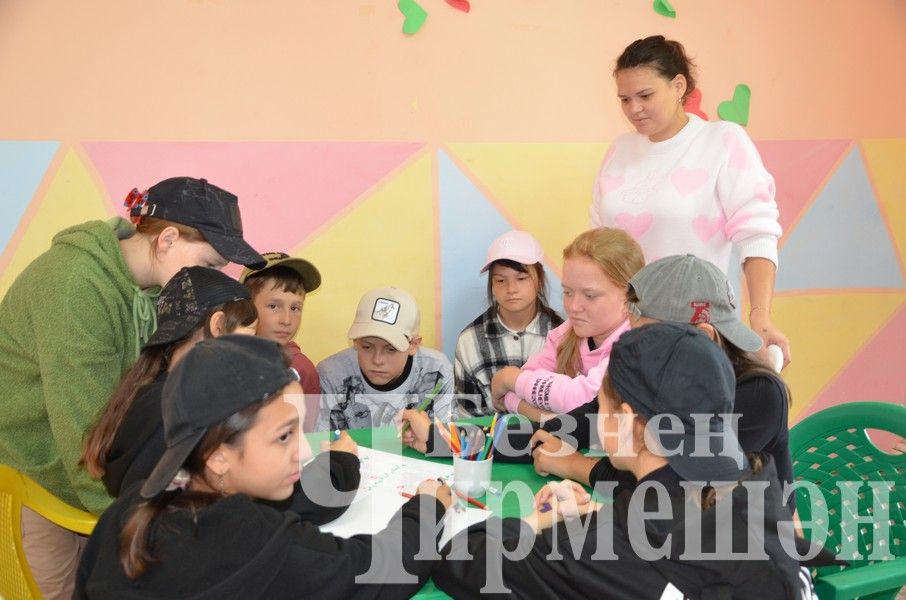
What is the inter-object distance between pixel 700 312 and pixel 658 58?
0.97 m

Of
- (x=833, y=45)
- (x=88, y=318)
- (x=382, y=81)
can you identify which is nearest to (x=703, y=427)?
(x=88, y=318)

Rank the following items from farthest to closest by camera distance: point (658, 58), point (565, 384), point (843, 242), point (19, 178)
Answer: point (843, 242) < point (19, 178) < point (658, 58) < point (565, 384)

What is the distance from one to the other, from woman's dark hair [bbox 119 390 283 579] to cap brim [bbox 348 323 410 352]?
1.29 m

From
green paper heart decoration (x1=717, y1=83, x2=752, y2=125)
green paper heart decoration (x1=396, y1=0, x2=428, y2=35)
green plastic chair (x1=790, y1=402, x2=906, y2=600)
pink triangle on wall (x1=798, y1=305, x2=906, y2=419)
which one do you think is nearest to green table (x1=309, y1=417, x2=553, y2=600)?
green plastic chair (x1=790, y1=402, x2=906, y2=600)

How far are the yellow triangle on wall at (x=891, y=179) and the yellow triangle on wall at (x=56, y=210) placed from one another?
9.83 ft

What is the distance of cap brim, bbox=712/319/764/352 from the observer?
1.63 meters

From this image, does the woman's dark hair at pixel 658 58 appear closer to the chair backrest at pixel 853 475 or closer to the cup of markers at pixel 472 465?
the chair backrest at pixel 853 475

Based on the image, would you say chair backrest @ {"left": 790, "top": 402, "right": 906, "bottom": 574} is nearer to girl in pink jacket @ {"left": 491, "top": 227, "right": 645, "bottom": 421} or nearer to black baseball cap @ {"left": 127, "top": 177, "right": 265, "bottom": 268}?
girl in pink jacket @ {"left": 491, "top": 227, "right": 645, "bottom": 421}

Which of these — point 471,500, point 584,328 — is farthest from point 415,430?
point 584,328

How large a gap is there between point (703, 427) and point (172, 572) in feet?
2.49

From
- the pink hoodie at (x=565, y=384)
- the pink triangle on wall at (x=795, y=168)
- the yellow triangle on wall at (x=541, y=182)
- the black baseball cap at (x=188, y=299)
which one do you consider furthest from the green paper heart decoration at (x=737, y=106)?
the black baseball cap at (x=188, y=299)

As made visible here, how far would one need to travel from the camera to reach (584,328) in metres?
2.16

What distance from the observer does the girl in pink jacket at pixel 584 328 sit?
209cm

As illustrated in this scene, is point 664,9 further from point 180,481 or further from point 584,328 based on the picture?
point 180,481
